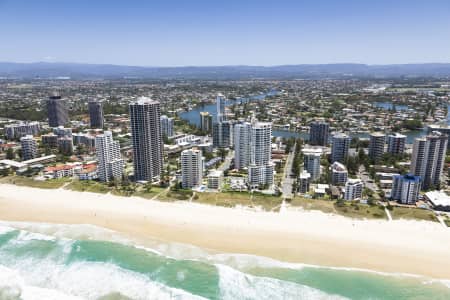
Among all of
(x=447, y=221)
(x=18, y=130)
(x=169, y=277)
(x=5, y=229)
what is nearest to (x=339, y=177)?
(x=447, y=221)

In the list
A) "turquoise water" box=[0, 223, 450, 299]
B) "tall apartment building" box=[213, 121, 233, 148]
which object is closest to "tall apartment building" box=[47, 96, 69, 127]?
"tall apartment building" box=[213, 121, 233, 148]

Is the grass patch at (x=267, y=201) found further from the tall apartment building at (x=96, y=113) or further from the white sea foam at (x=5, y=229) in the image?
the tall apartment building at (x=96, y=113)

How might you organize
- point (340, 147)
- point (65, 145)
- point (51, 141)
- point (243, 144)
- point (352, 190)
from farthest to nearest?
point (51, 141) → point (65, 145) → point (340, 147) → point (243, 144) → point (352, 190)

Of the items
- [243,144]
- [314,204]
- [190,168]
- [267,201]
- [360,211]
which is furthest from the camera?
[243,144]

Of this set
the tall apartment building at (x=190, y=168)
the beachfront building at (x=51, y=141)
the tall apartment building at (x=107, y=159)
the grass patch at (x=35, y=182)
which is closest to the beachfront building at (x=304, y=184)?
the tall apartment building at (x=190, y=168)

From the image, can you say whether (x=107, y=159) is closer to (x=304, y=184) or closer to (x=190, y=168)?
(x=190, y=168)

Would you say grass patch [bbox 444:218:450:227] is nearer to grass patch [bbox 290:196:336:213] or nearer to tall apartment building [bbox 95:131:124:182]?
grass patch [bbox 290:196:336:213]

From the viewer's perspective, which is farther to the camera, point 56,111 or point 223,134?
point 56,111
